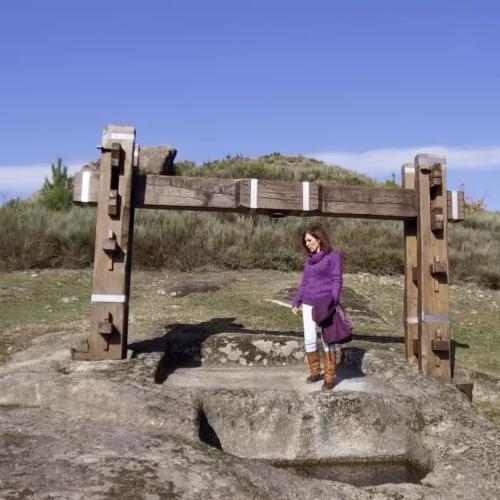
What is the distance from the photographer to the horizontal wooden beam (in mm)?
5492

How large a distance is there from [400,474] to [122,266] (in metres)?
2.98

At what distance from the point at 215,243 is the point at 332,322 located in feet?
25.0

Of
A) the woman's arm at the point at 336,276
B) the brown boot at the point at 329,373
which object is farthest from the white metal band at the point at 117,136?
the brown boot at the point at 329,373

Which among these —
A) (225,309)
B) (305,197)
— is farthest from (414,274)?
(225,309)

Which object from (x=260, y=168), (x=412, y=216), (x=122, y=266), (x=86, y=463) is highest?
(x=260, y=168)

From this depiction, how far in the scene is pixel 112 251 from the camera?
17.3 feet

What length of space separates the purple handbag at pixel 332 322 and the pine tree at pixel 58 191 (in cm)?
1244

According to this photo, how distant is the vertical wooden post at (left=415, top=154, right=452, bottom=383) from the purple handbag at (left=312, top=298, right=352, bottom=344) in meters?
1.07

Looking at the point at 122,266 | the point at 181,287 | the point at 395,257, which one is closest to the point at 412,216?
the point at 122,266

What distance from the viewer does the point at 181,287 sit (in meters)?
10.0

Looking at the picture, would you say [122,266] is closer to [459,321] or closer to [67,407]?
[67,407]

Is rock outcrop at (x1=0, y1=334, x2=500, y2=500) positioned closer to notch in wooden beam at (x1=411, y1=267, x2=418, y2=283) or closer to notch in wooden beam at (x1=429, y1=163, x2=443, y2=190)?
notch in wooden beam at (x1=411, y1=267, x2=418, y2=283)

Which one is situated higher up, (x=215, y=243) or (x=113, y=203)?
(x=215, y=243)

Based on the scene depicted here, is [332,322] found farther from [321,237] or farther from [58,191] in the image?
[58,191]
